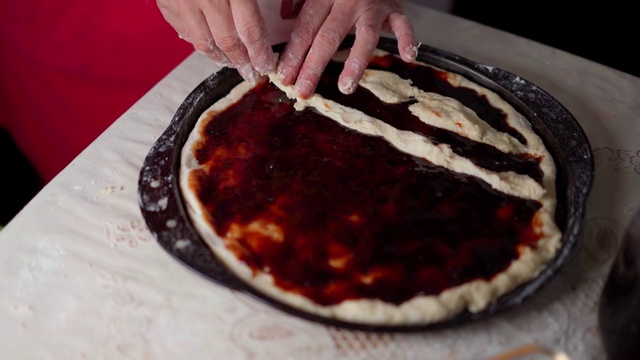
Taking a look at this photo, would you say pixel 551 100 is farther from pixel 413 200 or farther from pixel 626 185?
pixel 413 200

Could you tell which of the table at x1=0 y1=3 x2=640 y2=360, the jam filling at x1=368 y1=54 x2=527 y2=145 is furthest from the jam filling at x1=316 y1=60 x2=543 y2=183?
the table at x1=0 y1=3 x2=640 y2=360

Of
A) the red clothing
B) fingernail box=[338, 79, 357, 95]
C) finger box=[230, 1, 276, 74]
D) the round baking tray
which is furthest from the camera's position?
the red clothing

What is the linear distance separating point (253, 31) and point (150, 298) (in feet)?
2.18

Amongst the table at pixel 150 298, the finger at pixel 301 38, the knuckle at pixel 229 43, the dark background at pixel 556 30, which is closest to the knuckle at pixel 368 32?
the finger at pixel 301 38

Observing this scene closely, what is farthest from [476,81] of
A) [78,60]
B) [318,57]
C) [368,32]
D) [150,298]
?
[78,60]

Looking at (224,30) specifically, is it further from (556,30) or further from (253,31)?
(556,30)

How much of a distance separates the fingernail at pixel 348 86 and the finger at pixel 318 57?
0.06 metres

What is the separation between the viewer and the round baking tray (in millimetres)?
1085

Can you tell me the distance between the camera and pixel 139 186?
127 cm

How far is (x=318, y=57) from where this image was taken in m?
1.48

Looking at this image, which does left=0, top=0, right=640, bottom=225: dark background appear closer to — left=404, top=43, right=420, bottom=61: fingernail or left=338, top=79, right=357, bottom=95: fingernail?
left=404, top=43, right=420, bottom=61: fingernail

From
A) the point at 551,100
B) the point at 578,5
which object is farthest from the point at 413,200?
the point at 578,5

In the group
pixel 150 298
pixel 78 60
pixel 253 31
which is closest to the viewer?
pixel 150 298

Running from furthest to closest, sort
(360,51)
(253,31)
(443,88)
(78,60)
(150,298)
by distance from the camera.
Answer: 1. (78,60)
2. (443,88)
3. (360,51)
4. (253,31)
5. (150,298)
